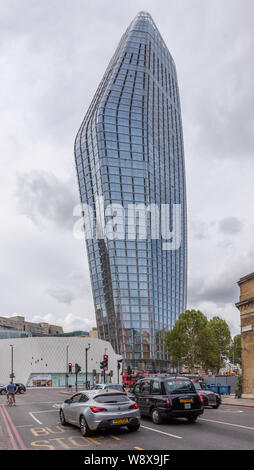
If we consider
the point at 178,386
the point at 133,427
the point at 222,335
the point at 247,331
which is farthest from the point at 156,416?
the point at 222,335

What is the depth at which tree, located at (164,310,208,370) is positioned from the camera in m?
75.7

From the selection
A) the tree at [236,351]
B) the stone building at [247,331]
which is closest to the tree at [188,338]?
the stone building at [247,331]

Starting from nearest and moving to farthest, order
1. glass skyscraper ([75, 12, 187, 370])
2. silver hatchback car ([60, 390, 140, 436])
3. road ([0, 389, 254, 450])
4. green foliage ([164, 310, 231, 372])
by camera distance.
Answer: road ([0, 389, 254, 450]) < silver hatchback car ([60, 390, 140, 436]) < green foliage ([164, 310, 231, 372]) < glass skyscraper ([75, 12, 187, 370])

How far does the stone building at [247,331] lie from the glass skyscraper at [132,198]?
65.6 m

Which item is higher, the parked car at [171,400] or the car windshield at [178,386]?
the car windshield at [178,386]

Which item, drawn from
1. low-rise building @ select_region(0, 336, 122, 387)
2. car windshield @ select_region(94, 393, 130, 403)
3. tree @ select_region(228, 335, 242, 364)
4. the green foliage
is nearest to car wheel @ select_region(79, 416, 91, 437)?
car windshield @ select_region(94, 393, 130, 403)

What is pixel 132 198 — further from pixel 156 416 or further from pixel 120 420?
pixel 120 420

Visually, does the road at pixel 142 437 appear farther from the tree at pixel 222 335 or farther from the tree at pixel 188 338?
the tree at pixel 222 335

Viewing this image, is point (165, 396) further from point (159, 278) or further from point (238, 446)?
point (159, 278)

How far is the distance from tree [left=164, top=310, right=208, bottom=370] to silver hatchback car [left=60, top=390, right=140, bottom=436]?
63054mm

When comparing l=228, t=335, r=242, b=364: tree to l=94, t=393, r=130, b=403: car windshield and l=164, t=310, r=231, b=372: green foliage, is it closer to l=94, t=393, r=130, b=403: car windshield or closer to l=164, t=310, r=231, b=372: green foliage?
l=164, t=310, r=231, b=372: green foliage

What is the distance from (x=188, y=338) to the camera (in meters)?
76.5

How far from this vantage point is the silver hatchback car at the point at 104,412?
13.5m

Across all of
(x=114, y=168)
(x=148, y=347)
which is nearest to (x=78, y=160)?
(x=114, y=168)
